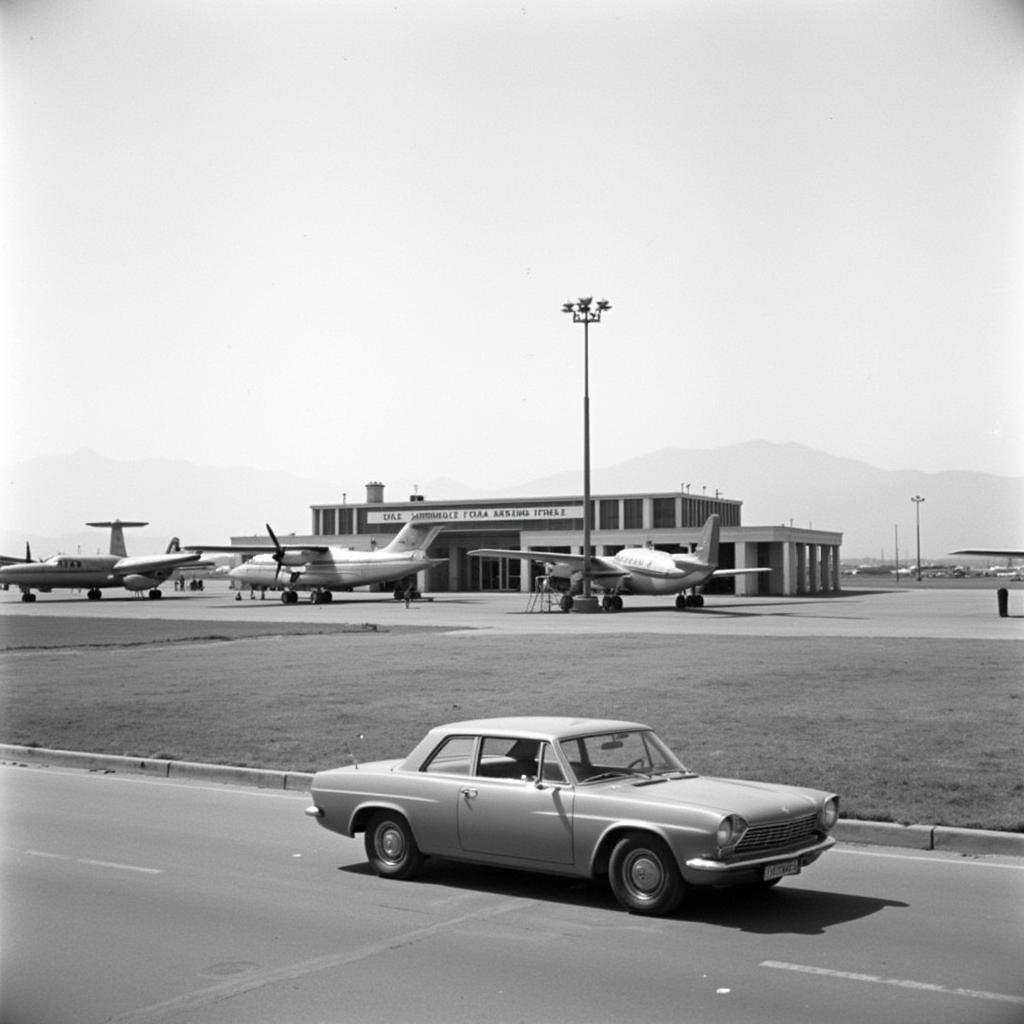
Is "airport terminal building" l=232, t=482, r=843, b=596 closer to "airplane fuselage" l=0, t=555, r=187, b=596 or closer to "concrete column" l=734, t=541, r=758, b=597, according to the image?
"concrete column" l=734, t=541, r=758, b=597

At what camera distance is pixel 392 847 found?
9.80 metres

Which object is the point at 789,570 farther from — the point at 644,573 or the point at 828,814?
the point at 828,814

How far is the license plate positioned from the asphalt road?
0.98ft

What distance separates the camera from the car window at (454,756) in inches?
380

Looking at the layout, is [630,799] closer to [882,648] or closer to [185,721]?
[185,721]

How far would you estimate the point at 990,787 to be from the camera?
1263cm

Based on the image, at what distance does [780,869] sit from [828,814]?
789 mm

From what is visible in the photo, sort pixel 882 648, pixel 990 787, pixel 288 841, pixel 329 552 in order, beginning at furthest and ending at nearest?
Result: 1. pixel 329 552
2. pixel 882 648
3. pixel 990 787
4. pixel 288 841

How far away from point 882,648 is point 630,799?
20.6 meters

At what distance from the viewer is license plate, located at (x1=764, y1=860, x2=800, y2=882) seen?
8.40 metres

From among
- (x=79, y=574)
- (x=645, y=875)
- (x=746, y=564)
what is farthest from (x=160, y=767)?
(x=746, y=564)

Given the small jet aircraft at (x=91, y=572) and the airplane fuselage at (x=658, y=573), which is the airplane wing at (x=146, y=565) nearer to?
the small jet aircraft at (x=91, y=572)

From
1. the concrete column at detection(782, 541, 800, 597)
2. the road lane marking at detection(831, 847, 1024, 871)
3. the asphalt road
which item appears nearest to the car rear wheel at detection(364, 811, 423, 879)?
the asphalt road

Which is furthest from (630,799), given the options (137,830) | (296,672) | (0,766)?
(296,672)
